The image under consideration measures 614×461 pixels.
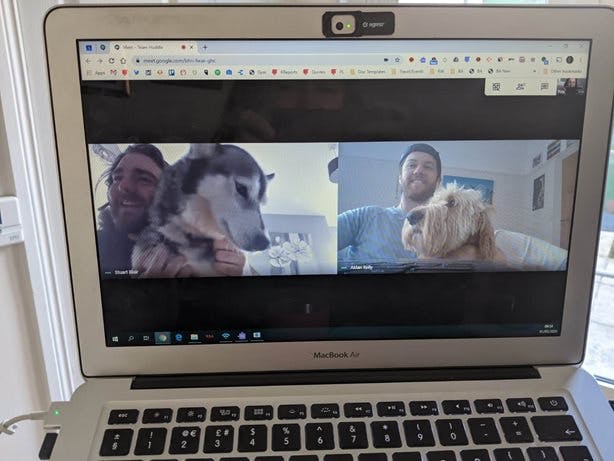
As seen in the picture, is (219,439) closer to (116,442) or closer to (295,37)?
(116,442)

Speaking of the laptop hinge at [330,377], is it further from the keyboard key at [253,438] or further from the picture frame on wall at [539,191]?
the picture frame on wall at [539,191]

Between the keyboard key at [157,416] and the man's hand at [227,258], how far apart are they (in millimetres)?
151

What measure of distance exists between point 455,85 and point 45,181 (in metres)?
0.69

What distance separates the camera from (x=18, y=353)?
86cm

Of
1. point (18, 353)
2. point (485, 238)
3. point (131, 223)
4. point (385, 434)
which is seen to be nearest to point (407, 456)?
point (385, 434)

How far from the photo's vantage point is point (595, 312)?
104 cm

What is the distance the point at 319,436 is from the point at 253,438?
0.06 metres

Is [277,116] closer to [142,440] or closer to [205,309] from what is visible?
[205,309]

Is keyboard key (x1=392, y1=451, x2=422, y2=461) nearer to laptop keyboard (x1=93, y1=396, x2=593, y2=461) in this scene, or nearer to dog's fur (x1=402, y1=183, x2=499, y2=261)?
laptop keyboard (x1=93, y1=396, x2=593, y2=461)

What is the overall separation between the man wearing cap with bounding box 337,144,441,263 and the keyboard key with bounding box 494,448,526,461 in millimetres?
206

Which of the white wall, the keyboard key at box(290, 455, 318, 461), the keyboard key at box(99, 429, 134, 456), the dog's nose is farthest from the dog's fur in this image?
the white wall

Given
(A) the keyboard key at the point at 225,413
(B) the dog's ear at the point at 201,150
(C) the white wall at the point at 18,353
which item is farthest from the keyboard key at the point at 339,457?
(C) the white wall at the point at 18,353

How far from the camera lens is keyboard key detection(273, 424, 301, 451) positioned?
0.48m

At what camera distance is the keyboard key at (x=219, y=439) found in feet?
1.55
